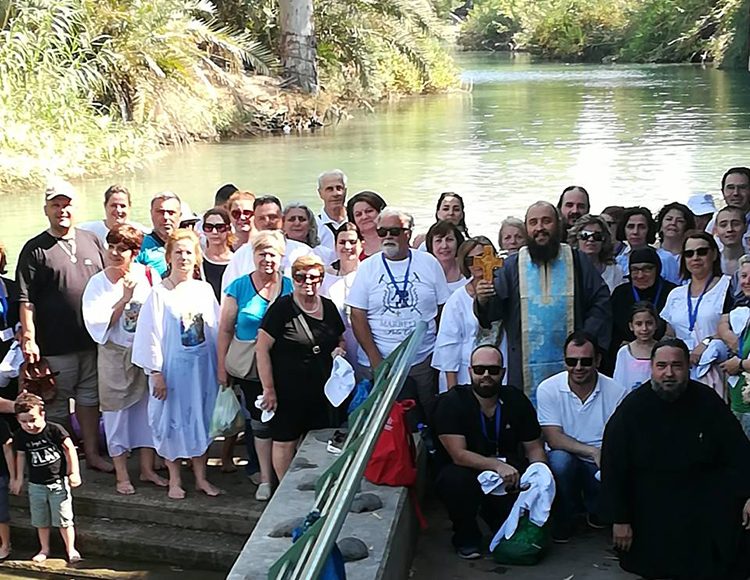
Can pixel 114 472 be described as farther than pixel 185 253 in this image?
Yes

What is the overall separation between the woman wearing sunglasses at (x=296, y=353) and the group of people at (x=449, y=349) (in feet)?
0.03

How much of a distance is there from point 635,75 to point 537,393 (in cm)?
4063

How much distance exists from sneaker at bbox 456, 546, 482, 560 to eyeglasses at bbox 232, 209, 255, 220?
259 cm

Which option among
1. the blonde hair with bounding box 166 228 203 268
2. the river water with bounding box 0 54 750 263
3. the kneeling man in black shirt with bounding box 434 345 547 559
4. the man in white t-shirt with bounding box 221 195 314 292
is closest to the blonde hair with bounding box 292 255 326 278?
the man in white t-shirt with bounding box 221 195 314 292

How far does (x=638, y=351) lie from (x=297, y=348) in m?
1.77

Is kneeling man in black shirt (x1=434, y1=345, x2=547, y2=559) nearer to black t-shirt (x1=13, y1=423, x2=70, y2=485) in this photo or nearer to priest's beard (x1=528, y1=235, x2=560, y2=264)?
priest's beard (x1=528, y1=235, x2=560, y2=264)

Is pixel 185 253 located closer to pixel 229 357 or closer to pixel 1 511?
pixel 229 357

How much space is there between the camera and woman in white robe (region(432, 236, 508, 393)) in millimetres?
6031

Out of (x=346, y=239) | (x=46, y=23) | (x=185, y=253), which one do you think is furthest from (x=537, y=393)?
(x=46, y=23)

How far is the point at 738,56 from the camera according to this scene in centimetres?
4234

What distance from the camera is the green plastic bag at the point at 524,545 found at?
5320mm

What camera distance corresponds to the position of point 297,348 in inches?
→ 231

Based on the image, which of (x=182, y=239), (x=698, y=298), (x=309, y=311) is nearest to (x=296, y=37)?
(x=182, y=239)

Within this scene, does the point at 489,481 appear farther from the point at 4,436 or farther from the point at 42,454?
the point at 4,436
